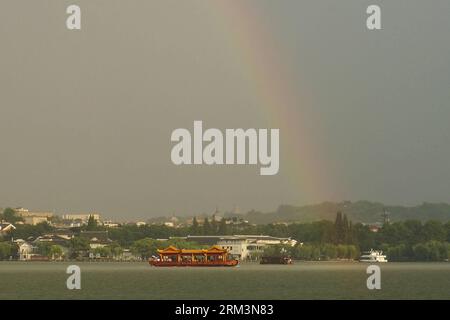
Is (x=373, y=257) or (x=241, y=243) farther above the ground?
(x=241, y=243)

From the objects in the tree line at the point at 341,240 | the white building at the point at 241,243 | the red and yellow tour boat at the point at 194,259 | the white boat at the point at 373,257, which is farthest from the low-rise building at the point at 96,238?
the white boat at the point at 373,257

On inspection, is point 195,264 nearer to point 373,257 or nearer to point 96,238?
point 373,257

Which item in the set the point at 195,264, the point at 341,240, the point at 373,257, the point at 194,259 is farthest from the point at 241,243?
the point at 195,264

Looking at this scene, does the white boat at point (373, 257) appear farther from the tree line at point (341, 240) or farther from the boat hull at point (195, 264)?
the boat hull at point (195, 264)

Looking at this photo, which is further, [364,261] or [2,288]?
[364,261]
